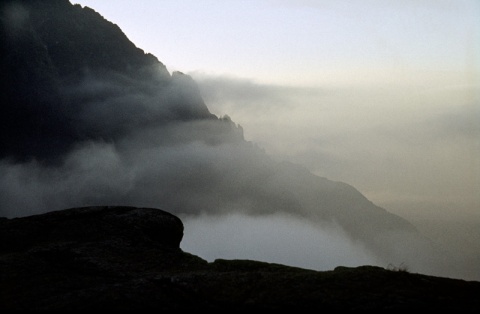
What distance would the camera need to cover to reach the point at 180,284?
25469mm

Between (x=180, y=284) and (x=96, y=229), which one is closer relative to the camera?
(x=180, y=284)

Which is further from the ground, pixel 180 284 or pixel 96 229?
pixel 96 229

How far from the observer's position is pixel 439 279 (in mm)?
26688

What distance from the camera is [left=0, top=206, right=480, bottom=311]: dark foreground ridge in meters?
22.7

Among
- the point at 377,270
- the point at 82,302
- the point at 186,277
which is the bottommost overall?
the point at 82,302

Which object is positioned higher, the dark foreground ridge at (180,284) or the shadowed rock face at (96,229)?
A: the shadowed rock face at (96,229)

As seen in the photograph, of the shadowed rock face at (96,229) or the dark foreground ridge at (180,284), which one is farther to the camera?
the shadowed rock face at (96,229)

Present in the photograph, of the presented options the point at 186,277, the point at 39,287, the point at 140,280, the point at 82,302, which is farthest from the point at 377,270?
the point at 39,287

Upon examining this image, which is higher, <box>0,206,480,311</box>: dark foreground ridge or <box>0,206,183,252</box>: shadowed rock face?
<box>0,206,183,252</box>: shadowed rock face

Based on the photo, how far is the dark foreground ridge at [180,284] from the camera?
22.7 metres

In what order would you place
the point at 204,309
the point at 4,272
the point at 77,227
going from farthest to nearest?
the point at 77,227 < the point at 4,272 < the point at 204,309

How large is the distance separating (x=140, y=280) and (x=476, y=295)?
15.3 meters

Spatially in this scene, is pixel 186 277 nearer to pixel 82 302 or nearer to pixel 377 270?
pixel 82 302

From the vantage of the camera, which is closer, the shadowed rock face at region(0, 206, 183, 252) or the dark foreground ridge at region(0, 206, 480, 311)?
the dark foreground ridge at region(0, 206, 480, 311)
